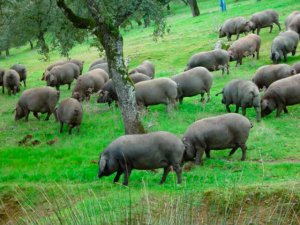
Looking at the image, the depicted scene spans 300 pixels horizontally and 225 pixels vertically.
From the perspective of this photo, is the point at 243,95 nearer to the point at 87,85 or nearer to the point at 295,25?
the point at 87,85

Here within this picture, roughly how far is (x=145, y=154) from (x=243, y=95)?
23.4 feet

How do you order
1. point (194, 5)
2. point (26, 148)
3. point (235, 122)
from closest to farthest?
1. point (235, 122)
2. point (26, 148)
3. point (194, 5)

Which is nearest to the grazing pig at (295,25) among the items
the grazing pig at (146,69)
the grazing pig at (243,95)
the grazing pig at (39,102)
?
the grazing pig at (146,69)

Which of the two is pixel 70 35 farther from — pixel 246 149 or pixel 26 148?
pixel 246 149

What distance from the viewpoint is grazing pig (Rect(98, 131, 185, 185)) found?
39.9ft

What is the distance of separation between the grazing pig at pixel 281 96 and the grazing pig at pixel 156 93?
3.53 meters

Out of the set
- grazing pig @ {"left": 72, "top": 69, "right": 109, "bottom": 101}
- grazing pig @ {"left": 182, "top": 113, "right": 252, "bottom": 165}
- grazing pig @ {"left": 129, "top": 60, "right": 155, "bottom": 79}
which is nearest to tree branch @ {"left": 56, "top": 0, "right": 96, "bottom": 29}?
grazing pig @ {"left": 182, "top": 113, "right": 252, "bottom": 165}

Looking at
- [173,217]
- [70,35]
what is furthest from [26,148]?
[173,217]

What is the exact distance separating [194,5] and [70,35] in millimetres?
36692

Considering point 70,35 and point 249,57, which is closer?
point 70,35

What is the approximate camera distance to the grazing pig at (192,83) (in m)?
20.4

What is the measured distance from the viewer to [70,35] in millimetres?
20156

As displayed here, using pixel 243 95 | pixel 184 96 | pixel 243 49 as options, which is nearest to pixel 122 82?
pixel 243 95

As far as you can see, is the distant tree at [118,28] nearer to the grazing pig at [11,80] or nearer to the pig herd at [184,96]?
the pig herd at [184,96]
